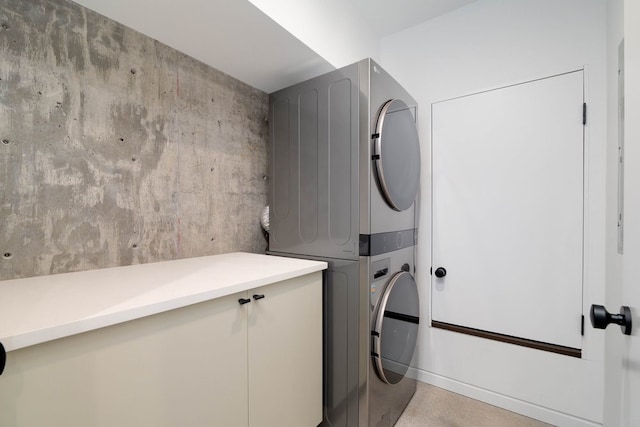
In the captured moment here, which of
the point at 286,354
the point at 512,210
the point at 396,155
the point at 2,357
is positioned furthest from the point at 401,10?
the point at 2,357

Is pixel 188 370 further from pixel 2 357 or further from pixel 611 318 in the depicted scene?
pixel 611 318

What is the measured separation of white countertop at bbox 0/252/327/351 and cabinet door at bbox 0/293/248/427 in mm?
52

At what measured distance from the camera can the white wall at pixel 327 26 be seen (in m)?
1.33

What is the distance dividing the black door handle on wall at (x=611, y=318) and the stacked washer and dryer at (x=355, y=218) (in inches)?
33.4

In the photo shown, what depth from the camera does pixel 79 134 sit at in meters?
1.21

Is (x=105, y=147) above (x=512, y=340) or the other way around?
above

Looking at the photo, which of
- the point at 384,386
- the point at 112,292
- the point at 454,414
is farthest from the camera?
the point at 454,414

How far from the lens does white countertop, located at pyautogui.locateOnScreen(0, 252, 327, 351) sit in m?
0.65

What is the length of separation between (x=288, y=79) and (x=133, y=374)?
69.3 inches

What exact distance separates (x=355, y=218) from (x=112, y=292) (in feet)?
3.48

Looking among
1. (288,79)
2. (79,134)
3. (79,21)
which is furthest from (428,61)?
A: (79,134)

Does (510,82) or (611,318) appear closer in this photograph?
(611,318)

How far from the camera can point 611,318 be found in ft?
2.34

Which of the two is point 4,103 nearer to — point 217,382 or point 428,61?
point 217,382
